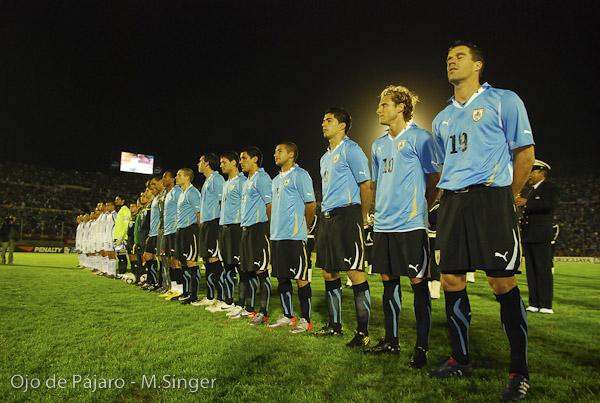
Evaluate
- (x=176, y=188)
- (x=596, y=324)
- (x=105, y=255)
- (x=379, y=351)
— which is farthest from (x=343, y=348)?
(x=105, y=255)

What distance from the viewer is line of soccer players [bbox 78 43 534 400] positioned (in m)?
3.25

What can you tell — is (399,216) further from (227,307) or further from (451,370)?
(227,307)

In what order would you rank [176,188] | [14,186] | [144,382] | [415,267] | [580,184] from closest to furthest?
[144,382] < [415,267] < [176,188] < [14,186] < [580,184]

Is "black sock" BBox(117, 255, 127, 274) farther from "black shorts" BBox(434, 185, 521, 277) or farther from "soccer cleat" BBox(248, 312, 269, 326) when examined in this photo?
"black shorts" BBox(434, 185, 521, 277)

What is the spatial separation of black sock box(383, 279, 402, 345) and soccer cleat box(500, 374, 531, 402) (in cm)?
134

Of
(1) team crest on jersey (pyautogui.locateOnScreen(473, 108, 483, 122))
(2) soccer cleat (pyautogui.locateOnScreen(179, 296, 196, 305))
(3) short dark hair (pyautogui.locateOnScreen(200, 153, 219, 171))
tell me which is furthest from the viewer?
(3) short dark hair (pyautogui.locateOnScreen(200, 153, 219, 171))

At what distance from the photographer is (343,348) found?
176 inches

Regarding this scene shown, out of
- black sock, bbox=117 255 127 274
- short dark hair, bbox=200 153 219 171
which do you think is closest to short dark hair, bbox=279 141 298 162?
short dark hair, bbox=200 153 219 171

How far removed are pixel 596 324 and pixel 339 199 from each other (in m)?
4.31

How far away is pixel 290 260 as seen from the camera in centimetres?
572

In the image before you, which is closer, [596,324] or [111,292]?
[596,324]

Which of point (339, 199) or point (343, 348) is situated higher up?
point (339, 199)

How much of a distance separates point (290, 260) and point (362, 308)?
1.33 meters

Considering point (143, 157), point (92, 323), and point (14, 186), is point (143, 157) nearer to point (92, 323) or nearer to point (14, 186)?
point (14, 186)
